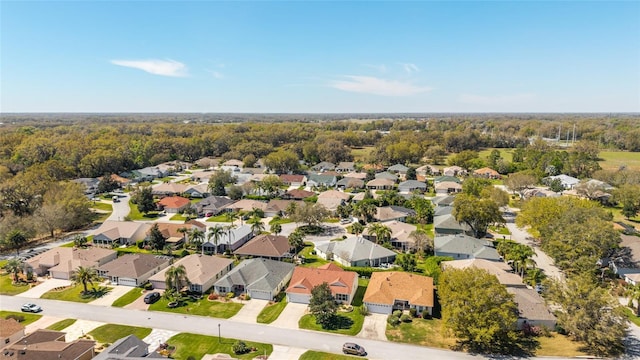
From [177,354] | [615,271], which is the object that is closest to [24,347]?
[177,354]

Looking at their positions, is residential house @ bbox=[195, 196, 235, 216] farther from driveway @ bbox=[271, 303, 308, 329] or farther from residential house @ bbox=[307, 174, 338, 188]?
driveway @ bbox=[271, 303, 308, 329]

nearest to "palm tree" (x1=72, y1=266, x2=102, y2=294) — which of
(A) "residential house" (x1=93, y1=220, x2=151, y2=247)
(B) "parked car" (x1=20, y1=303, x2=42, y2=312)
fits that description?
(B) "parked car" (x1=20, y1=303, x2=42, y2=312)

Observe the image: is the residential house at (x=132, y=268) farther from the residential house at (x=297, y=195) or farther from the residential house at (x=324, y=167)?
the residential house at (x=324, y=167)

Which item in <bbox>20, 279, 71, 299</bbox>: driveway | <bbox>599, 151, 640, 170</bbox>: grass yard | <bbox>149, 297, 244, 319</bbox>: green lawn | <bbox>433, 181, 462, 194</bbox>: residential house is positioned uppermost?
<bbox>599, 151, 640, 170</bbox>: grass yard

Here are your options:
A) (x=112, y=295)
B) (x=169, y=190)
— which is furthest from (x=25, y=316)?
(x=169, y=190)

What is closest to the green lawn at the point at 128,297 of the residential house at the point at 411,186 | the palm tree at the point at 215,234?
the palm tree at the point at 215,234

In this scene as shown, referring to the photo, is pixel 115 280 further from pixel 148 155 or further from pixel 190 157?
pixel 190 157

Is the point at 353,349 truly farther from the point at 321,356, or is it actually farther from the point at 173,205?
the point at 173,205
